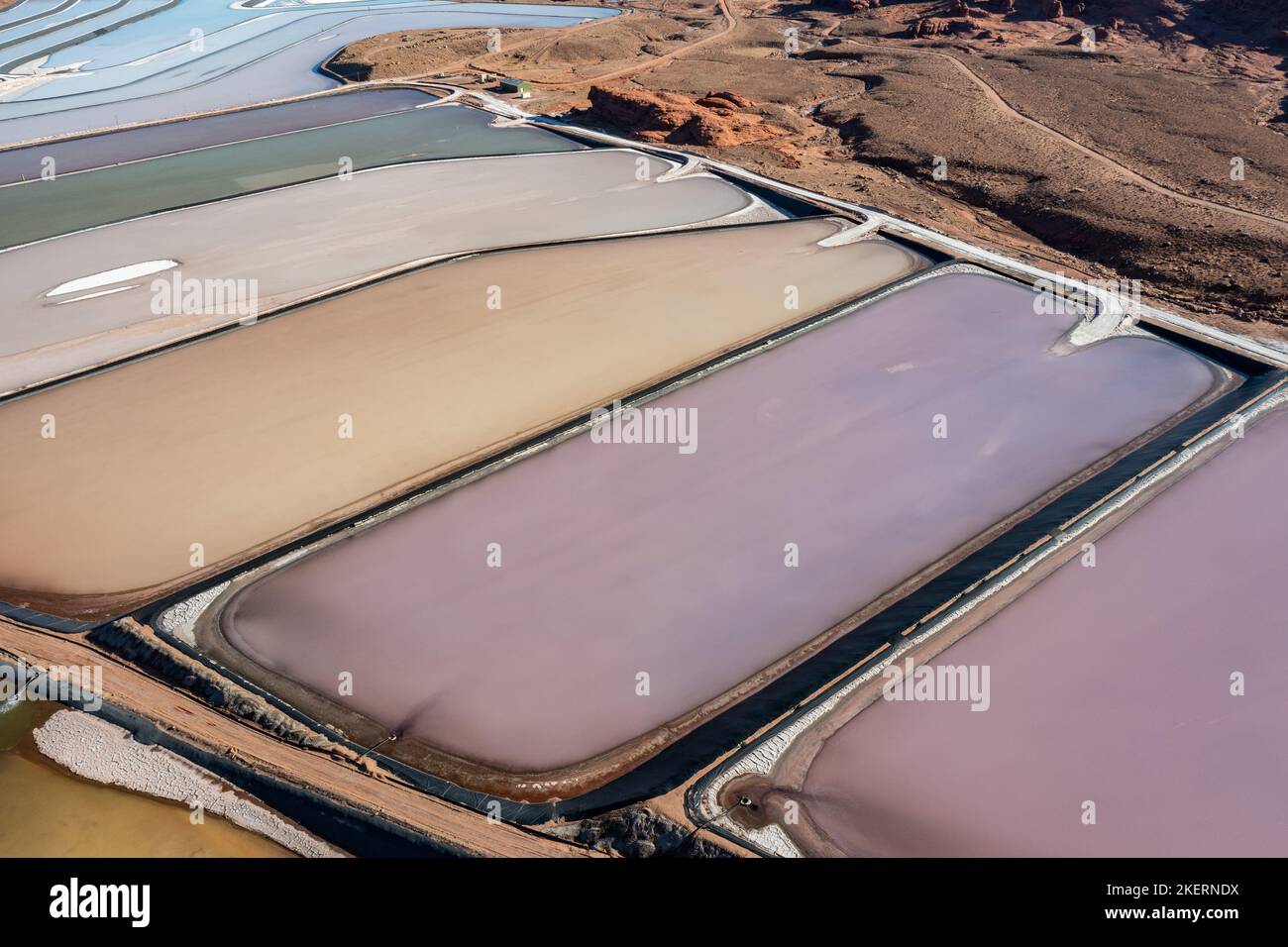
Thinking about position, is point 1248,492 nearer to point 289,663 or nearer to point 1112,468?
point 1112,468

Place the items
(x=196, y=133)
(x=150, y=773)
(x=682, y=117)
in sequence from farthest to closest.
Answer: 1. (x=196, y=133)
2. (x=682, y=117)
3. (x=150, y=773)

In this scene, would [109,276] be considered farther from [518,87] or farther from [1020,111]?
[1020,111]

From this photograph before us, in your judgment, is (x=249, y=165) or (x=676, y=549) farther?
(x=249, y=165)
